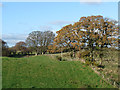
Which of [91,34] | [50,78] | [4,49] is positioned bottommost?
[50,78]

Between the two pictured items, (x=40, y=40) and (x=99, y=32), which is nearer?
(x=99, y=32)

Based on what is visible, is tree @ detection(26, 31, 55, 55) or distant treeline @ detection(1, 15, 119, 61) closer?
distant treeline @ detection(1, 15, 119, 61)

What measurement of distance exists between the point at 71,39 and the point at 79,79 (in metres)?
27.7

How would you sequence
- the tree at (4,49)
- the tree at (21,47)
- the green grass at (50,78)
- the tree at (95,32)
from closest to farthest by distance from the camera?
the green grass at (50,78)
the tree at (95,32)
the tree at (4,49)
the tree at (21,47)

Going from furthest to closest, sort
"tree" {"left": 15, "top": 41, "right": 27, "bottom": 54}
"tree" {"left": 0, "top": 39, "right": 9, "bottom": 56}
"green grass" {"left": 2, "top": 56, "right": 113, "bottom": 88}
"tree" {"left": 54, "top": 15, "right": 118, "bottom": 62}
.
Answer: "tree" {"left": 15, "top": 41, "right": 27, "bottom": 54} < "tree" {"left": 0, "top": 39, "right": 9, "bottom": 56} < "tree" {"left": 54, "top": 15, "right": 118, "bottom": 62} < "green grass" {"left": 2, "top": 56, "right": 113, "bottom": 88}

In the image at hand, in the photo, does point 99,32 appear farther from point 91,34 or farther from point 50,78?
point 50,78

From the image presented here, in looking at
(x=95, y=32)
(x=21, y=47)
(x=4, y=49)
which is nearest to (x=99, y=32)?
(x=95, y=32)

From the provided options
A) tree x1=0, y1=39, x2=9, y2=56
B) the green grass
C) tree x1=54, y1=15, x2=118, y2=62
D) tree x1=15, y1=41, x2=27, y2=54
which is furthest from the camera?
tree x1=15, y1=41, x2=27, y2=54

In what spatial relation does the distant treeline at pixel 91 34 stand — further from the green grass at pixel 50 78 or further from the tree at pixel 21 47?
the tree at pixel 21 47

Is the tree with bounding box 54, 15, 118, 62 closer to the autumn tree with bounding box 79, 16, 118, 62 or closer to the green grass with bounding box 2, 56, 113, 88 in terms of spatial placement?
the autumn tree with bounding box 79, 16, 118, 62

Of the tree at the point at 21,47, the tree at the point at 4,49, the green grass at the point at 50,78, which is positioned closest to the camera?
the green grass at the point at 50,78

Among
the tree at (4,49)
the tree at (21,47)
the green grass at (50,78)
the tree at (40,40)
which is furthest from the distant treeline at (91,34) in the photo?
the tree at (21,47)

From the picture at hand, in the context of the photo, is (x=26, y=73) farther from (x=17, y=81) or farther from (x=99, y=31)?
(x=99, y=31)

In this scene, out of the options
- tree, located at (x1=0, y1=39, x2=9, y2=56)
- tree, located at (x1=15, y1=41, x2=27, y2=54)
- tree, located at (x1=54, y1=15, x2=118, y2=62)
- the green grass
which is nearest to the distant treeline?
tree, located at (x1=54, y1=15, x2=118, y2=62)
